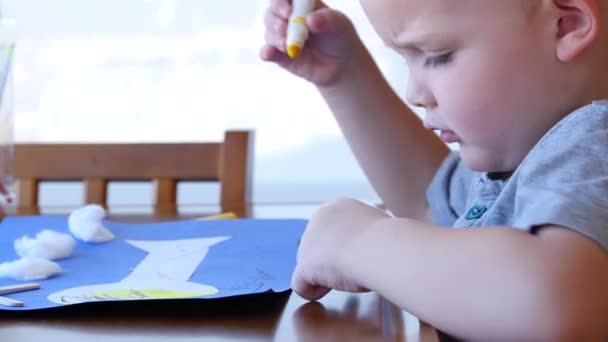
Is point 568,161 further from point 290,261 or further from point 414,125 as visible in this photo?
point 414,125

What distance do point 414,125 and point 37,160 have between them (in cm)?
68

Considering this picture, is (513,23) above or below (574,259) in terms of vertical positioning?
above

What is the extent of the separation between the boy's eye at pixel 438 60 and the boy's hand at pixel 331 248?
0.11 m

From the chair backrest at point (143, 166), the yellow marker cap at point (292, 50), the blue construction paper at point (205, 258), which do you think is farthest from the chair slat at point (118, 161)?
the yellow marker cap at point (292, 50)

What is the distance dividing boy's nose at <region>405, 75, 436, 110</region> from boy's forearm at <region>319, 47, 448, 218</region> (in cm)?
25

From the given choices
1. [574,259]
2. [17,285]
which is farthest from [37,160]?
[574,259]

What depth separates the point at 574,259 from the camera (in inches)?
15.2

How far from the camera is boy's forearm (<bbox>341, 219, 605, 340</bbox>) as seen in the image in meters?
0.37

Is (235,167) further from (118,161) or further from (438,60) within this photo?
(438,60)

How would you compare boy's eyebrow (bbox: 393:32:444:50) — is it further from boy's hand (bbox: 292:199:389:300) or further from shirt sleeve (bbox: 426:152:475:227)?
shirt sleeve (bbox: 426:152:475:227)

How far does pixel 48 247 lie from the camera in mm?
623

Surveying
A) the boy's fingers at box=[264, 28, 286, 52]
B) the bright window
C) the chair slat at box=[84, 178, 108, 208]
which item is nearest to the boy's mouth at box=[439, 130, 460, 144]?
the boy's fingers at box=[264, 28, 286, 52]

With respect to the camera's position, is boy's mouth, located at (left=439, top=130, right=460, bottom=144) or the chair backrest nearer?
boy's mouth, located at (left=439, top=130, right=460, bottom=144)

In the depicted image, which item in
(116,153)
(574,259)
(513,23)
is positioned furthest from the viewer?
(116,153)
